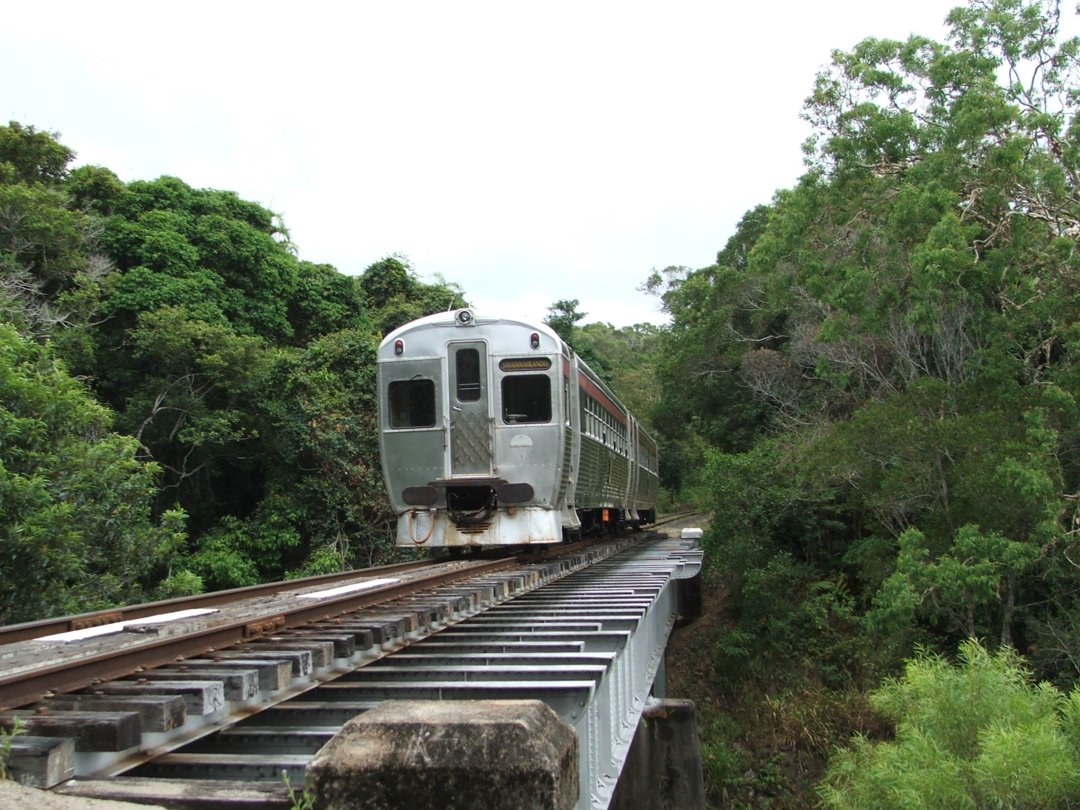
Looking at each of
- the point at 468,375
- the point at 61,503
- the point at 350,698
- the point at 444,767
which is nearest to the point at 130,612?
the point at 350,698

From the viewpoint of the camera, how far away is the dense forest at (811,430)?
10.2 m

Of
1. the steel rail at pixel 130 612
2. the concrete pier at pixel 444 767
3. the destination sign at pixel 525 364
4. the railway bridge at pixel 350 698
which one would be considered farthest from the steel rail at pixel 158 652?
the destination sign at pixel 525 364

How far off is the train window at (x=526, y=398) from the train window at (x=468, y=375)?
33cm

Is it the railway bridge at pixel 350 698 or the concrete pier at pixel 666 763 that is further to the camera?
the concrete pier at pixel 666 763

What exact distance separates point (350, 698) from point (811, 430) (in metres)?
14.2

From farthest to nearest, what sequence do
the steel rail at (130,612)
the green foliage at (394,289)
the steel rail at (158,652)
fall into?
1. the green foliage at (394,289)
2. the steel rail at (130,612)
3. the steel rail at (158,652)

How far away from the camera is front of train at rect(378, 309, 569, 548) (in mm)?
10023

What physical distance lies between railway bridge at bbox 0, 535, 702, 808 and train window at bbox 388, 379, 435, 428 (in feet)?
7.48

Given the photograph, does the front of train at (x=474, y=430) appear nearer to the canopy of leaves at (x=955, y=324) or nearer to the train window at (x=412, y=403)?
the train window at (x=412, y=403)

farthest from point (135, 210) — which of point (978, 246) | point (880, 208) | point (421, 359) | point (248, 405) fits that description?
point (978, 246)

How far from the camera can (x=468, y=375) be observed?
34.0 ft

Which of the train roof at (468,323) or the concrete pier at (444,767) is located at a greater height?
the train roof at (468,323)

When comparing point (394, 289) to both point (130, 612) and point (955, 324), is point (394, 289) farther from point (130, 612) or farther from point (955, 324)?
point (130, 612)

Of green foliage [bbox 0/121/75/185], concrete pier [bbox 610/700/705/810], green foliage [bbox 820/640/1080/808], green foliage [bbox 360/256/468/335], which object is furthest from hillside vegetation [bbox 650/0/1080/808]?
green foliage [bbox 0/121/75/185]
